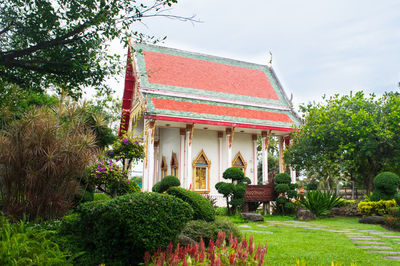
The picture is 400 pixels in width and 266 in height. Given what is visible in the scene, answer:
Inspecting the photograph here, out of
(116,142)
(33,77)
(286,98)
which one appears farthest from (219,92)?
(33,77)

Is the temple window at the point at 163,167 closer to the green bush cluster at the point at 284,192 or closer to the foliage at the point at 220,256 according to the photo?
the green bush cluster at the point at 284,192

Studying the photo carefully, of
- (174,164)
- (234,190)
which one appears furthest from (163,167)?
(234,190)

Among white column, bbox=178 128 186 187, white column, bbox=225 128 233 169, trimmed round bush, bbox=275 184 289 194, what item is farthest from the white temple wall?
trimmed round bush, bbox=275 184 289 194

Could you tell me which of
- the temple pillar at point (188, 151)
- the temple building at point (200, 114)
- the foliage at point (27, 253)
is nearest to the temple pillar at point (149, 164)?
the temple building at point (200, 114)

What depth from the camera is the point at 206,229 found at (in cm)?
504

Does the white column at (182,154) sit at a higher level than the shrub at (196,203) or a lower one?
higher

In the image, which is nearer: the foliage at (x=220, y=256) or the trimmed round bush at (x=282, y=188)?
the foliage at (x=220, y=256)

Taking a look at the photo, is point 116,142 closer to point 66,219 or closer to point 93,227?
point 66,219

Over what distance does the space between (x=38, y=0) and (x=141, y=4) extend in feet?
5.05

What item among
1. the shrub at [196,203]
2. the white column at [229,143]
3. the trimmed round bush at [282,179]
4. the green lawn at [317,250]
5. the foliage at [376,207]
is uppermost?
the white column at [229,143]

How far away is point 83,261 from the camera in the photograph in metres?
3.73

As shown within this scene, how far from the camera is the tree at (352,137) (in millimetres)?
10891

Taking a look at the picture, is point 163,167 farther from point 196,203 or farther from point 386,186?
point 196,203

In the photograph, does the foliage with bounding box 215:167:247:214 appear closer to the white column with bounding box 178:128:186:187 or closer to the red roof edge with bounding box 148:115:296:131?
the red roof edge with bounding box 148:115:296:131
